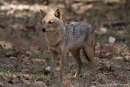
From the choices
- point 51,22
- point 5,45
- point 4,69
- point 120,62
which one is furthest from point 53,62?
point 5,45

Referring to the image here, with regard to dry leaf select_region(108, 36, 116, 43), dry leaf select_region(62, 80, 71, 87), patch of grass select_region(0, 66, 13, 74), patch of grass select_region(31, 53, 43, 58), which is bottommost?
dry leaf select_region(62, 80, 71, 87)

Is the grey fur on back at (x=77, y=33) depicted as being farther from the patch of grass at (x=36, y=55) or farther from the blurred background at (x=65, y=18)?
the blurred background at (x=65, y=18)

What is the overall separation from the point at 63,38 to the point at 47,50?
3171 millimetres

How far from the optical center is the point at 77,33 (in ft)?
30.9

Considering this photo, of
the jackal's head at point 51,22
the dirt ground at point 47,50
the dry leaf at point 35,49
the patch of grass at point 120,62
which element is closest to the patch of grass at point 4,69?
the dirt ground at point 47,50

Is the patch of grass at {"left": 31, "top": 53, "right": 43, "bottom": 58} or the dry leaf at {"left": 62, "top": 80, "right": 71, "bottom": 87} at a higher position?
the patch of grass at {"left": 31, "top": 53, "right": 43, "bottom": 58}

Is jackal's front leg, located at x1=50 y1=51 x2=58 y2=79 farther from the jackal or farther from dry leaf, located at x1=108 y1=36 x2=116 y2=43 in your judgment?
dry leaf, located at x1=108 y1=36 x2=116 y2=43

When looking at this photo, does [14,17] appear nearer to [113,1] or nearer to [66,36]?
[113,1]

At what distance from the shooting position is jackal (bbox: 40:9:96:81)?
865 cm

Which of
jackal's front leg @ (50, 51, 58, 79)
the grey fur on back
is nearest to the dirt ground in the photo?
jackal's front leg @ (50, 51, 58, 79)

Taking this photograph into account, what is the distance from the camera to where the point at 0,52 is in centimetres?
1105

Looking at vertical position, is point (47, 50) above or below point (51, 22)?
below

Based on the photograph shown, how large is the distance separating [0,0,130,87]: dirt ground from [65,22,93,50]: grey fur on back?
0.83 m

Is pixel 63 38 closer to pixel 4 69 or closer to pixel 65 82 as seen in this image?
pixel 65 82
